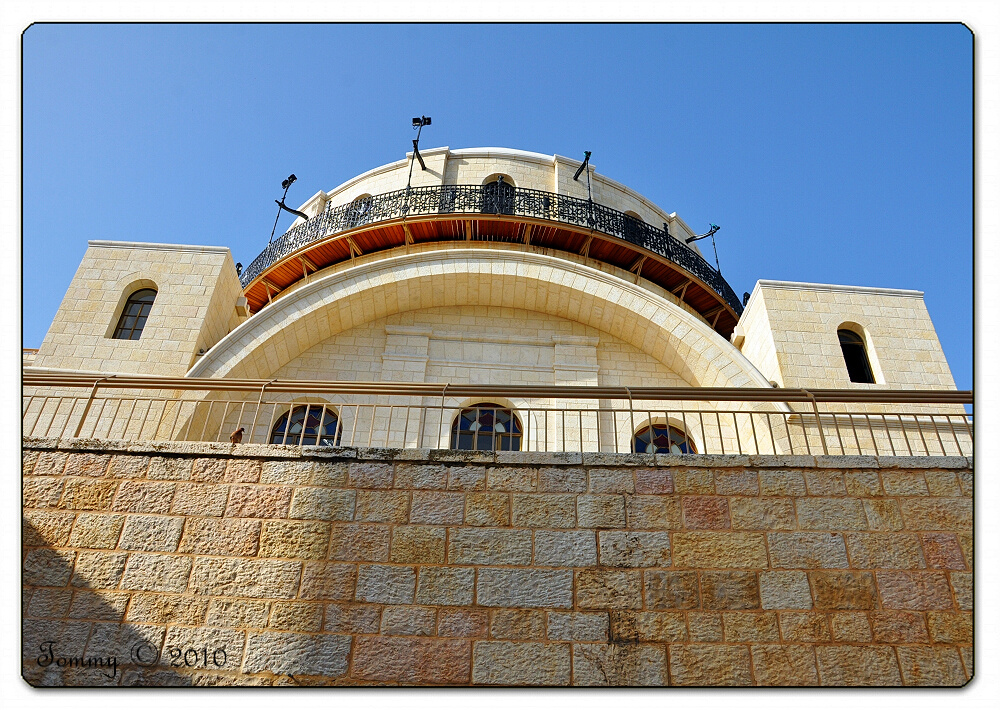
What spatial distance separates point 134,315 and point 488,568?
7546mm

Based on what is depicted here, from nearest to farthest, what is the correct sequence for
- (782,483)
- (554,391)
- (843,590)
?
(843,590) → (782,483) → (554,391)

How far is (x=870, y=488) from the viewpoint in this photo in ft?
18.7

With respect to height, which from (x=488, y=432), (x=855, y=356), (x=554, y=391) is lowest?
(x=554, y=391)

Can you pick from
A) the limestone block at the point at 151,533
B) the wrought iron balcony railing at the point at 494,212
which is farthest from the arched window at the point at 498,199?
the limestone block at the point at 151,533

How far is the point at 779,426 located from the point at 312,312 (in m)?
6.66

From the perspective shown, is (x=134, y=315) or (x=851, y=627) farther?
(x=134, y=315)

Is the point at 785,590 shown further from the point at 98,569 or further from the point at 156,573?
the point at 98,569

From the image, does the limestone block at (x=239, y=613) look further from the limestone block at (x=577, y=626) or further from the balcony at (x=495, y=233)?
the balcony at (x=495, y=233)

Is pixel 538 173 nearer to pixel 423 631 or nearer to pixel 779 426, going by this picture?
pixel 779 426

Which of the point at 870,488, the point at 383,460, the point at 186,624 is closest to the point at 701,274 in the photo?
the point at 870,488

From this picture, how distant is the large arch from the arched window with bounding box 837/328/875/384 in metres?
1.71

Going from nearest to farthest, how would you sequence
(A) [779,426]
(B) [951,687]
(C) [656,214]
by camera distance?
(B) [951,687] < (A) [779,426] < (C) [656,214]

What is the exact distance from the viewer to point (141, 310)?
10422mm

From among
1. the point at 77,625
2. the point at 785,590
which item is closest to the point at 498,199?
the point at 785,590
